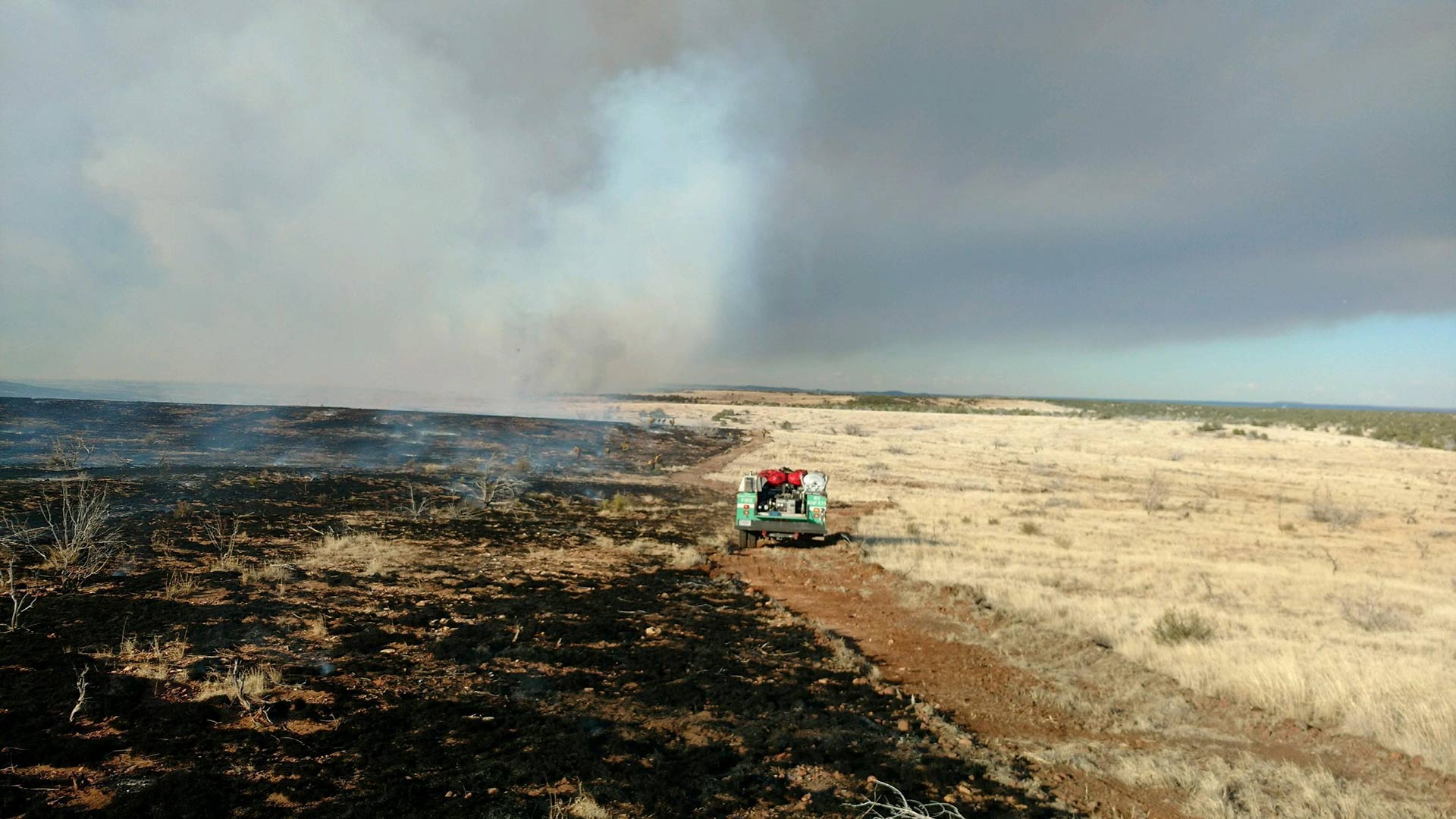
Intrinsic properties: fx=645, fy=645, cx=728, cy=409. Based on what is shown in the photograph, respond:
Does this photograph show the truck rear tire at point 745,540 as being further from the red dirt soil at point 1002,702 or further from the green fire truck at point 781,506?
the red dirt soil at point 1002,702

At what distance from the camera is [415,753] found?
19.0 ft

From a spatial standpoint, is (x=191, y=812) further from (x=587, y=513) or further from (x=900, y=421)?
(x=900, y=421)

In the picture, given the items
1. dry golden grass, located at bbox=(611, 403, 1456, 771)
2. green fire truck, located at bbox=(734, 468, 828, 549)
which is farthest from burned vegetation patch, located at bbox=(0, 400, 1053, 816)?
dry golden grass, located at bbox=(611, 403, 1456, 771)

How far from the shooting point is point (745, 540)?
16.5 metres

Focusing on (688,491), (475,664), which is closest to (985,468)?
(688,491)

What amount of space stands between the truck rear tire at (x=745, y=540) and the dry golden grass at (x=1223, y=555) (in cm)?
299

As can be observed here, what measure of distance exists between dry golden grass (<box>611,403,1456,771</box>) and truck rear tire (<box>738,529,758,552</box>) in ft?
9.80

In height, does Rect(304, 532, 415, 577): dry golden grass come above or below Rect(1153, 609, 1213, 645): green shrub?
above

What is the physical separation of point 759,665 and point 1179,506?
911 inches

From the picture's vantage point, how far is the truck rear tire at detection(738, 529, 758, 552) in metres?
16.5

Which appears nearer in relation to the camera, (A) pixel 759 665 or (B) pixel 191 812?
(B) pixel 191 812

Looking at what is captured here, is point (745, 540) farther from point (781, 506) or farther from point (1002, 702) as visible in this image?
point (1002, 702)

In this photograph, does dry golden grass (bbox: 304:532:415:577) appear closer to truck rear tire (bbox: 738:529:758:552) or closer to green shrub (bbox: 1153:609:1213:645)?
truck rear tire (bbox: 738:529:758:552)

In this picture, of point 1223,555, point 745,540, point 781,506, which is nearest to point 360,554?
point 745,540
